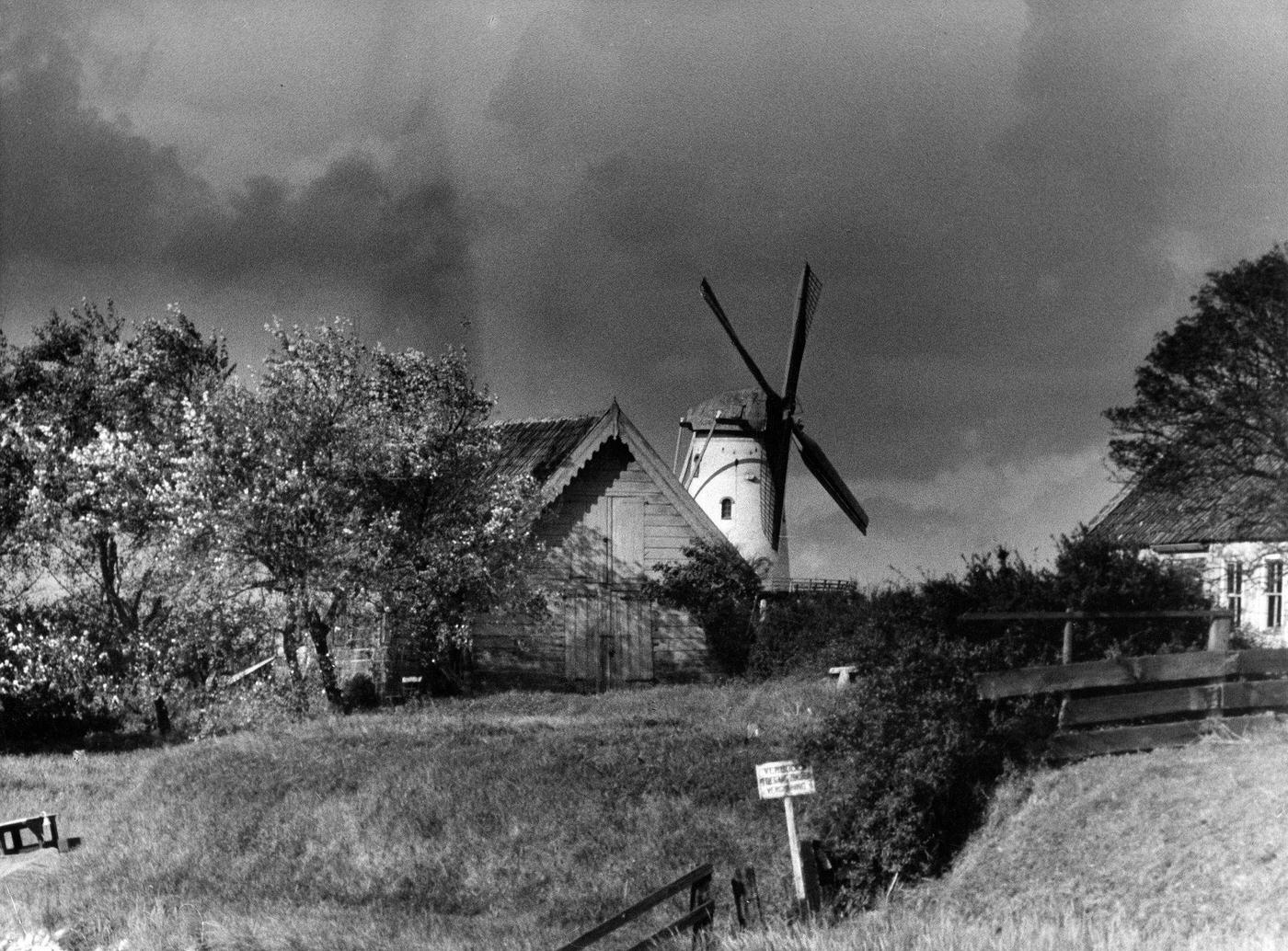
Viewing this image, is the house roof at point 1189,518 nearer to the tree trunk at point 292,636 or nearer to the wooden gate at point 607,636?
the wooden gate at point 607,636

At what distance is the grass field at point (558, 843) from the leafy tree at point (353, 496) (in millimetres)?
4576

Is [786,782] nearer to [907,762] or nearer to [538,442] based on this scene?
[907,762]

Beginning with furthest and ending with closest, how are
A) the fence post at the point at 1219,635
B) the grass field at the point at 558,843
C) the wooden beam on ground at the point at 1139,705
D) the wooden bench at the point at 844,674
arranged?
the wooden bench at the point at 844,674
the fence post at the point at 1219,635
the wooden beam on ground at the point at 1139,705
the grass field at the point at 558,843

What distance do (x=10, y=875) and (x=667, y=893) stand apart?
38.2 feet

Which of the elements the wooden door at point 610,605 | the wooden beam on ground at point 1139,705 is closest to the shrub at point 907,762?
the wooden beam on ground at point 1139,705

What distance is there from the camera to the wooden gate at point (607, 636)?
1425 inches

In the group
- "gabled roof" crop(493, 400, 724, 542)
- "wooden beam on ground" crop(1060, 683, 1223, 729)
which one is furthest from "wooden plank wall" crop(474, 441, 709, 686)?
"wooden beam on ground" crop(1060, 683, 1223, 729)

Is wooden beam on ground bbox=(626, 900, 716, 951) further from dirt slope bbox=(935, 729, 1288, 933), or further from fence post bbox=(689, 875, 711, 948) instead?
dirt slope bbox=(935, 729, 1288, 933)

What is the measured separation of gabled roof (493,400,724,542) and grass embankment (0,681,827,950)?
1062 cm

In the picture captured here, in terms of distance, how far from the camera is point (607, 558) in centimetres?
3675

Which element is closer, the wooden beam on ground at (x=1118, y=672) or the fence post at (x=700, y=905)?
the fence post at (x=700, y=905)

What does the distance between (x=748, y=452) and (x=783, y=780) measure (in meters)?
29.1

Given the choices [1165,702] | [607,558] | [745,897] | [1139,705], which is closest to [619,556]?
[607,558]

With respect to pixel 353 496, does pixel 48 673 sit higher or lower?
lower
